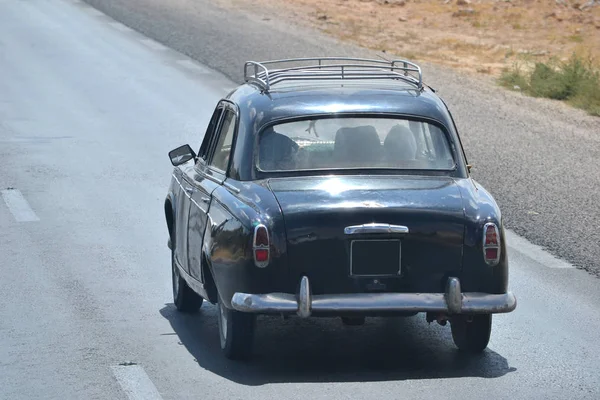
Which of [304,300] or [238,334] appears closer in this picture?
[304,300]

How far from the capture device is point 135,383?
7.52 meters

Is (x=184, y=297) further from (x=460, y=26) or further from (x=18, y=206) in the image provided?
(x=460, y=26)

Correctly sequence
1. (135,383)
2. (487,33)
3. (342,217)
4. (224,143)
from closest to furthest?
1. (342,217)
2. (135,383)
3. (224,143)
4. (487,33)

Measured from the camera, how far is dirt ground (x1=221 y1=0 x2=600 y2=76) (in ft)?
94.8

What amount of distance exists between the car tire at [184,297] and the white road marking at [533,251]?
3.22 metres

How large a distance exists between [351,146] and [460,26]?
1082 inches

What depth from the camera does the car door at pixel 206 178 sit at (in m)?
8.37

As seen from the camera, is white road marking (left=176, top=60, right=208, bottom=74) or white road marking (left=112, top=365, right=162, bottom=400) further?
white road marking (left=176, top=60, right=208, bottom=74)

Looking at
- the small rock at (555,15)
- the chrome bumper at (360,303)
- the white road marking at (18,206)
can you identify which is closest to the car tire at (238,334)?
the chrome bumper at (360,303)

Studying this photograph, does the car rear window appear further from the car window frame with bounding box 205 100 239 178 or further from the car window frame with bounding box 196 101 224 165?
the car window frame with bounding box 196 101 224 165

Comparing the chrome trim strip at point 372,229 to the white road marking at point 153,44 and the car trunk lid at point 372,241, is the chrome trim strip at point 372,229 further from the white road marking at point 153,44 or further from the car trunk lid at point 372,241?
the white road marking at point 153,44

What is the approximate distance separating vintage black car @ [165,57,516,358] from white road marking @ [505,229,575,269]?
281 cm

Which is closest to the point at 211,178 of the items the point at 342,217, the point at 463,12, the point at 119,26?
the point at 342,217

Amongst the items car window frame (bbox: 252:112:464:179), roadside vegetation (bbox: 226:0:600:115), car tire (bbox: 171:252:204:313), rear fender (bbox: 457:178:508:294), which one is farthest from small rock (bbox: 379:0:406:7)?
rear fender (bbox: 457:178:508:294)
